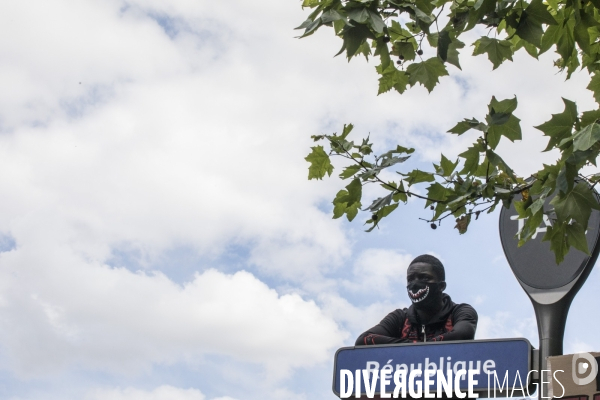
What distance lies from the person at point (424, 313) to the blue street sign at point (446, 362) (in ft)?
3.42

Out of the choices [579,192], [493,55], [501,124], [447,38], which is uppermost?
[493,55]

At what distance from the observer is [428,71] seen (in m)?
4.73

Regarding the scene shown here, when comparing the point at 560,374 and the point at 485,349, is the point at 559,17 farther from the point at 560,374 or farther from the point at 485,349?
the point at 485,349

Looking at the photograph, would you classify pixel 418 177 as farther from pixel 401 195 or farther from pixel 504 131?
pixel 504 131

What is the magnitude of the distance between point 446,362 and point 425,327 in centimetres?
195

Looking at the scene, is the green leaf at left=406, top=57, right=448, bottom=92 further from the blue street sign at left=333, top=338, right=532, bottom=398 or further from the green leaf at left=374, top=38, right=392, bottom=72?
the blue street sign at left=333, top=338, right=532, bottom=398

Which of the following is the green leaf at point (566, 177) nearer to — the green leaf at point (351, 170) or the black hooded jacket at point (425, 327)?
the green leaf at point (351, 170)

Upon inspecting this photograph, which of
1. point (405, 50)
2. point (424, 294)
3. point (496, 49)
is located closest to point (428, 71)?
point (405, 50)

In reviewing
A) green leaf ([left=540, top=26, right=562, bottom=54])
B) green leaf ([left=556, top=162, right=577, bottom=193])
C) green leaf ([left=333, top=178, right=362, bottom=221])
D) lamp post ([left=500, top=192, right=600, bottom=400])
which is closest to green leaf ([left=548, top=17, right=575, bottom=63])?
green leaf ([left=540, top=26, right=562, bottom=54])

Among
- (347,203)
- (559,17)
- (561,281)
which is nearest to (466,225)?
(347,203)

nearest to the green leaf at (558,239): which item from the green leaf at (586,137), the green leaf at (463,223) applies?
the green leaf at (463,223)

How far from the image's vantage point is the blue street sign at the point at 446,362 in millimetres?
7016

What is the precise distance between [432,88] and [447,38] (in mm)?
676

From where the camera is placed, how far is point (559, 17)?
15.3ft
